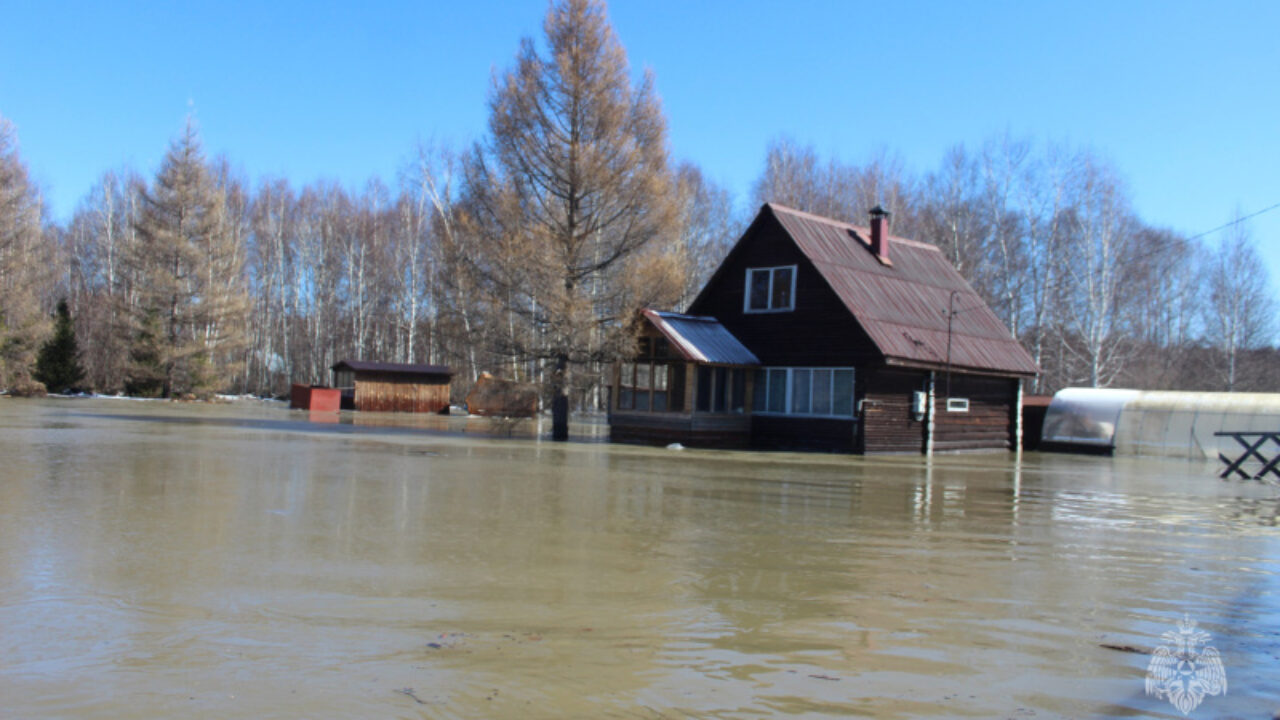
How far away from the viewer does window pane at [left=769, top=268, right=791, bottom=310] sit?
2583cm

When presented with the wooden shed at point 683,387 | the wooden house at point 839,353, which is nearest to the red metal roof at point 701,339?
the wooden shed at point 683,387

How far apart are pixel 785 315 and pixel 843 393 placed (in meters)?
2.83

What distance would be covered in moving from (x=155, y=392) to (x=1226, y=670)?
49.4m

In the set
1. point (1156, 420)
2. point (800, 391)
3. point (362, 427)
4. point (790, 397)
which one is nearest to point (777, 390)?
point (790, 397)

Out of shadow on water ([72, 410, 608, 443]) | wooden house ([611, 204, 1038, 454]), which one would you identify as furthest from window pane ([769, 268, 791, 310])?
shadow on water ([72, 410, 608, 443])

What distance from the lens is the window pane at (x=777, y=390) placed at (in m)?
25.4

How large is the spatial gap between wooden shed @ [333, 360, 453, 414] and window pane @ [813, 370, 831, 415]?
74.7ft

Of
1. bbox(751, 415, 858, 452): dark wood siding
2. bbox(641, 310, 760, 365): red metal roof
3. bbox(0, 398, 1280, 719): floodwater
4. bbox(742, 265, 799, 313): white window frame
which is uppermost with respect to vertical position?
bbox(742, 265, 799, 313): white window frame

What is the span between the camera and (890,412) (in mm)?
24484

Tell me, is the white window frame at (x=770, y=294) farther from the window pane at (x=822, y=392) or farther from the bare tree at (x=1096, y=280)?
the bare tree at (x=1096, y=280)

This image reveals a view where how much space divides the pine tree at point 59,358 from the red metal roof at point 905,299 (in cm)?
3867

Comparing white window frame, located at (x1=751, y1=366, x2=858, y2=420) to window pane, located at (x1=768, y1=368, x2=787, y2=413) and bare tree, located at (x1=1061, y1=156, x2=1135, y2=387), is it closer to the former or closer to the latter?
window pane, located at (x1=768, y1=368, x2=787, y2=413)

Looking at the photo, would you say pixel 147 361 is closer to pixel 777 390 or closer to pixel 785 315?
pixel 777 390

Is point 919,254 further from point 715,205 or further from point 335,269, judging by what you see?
point 335,269
